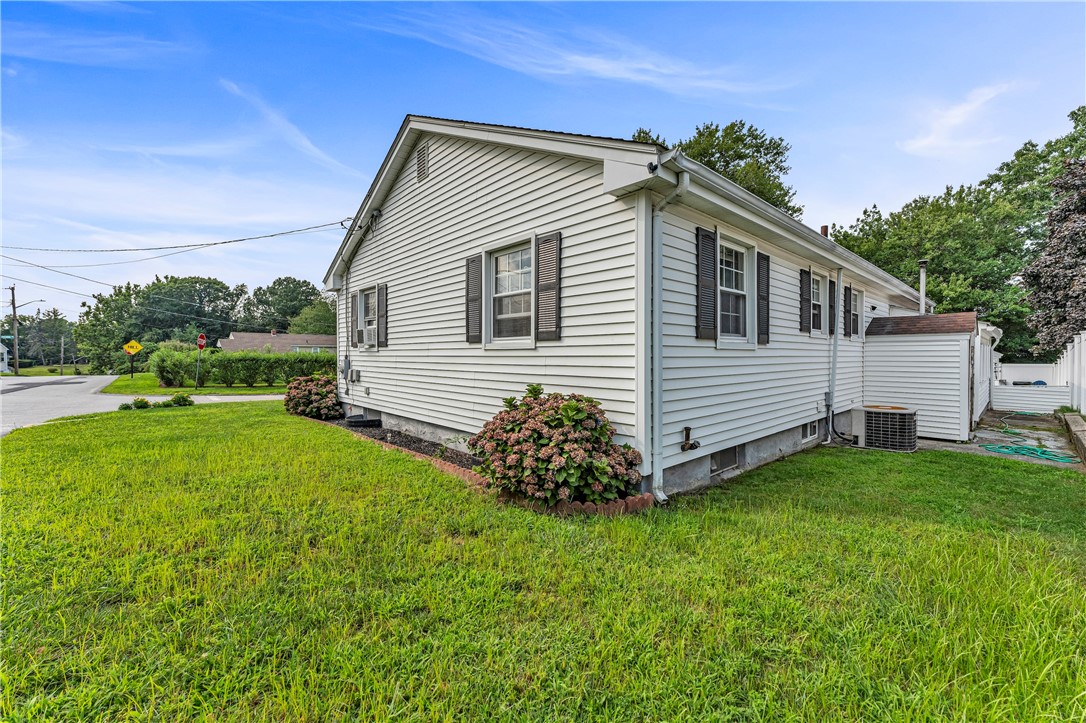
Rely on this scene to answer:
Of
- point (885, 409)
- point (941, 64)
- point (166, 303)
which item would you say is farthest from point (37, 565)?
point (166, 303)

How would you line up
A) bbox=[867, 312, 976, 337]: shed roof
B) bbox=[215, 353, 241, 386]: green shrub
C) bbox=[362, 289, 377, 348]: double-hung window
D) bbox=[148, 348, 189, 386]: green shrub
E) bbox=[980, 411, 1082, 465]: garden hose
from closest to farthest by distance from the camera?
bbox=[980, 411, 1082, 465]: garden hose, bbox=[867, 312, 976, 337]: shed roof, bbox=[362, 289, 377, 348]: double-hung window, bbox=[148, 348, 189, 386]: green shrub, bbox=[215, 353, 241, 386]: green shrub

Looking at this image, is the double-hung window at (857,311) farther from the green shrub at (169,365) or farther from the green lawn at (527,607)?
the green shrub at (169,365)

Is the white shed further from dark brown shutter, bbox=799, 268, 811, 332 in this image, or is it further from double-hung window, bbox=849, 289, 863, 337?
dark brown shutter, bbox=799, 268, 811, 332

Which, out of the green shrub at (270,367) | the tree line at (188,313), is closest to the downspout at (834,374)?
the green shrub at (270,367)

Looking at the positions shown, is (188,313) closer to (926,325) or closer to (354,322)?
(354,322)

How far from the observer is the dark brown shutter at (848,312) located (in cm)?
854

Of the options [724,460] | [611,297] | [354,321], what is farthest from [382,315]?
[724,460]

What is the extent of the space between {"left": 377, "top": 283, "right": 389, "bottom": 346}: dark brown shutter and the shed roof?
1005 cm

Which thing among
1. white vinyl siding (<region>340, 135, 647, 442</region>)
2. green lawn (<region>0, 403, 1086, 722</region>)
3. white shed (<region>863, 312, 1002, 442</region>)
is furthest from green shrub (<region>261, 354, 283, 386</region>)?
white shed (<region>863, 312, 1002, 442</region>)

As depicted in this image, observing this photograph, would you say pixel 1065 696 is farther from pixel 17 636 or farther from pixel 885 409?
pixel 885 409

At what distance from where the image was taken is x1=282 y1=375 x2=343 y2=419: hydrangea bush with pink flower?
34.0ft

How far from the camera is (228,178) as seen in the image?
1286cm

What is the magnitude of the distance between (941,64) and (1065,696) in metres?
9.84

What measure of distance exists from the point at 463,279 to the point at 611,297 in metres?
2.77
